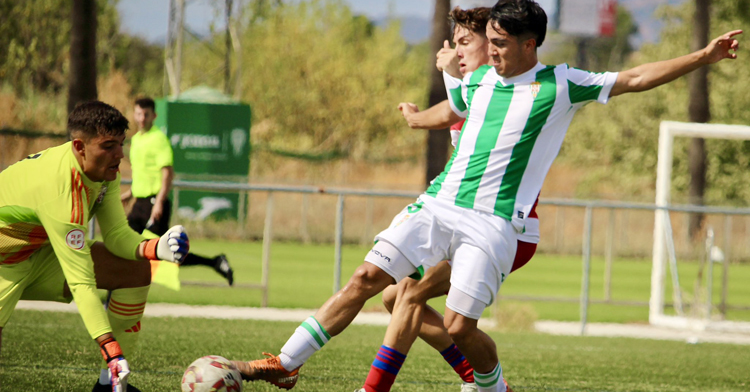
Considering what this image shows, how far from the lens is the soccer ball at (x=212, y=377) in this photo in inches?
166

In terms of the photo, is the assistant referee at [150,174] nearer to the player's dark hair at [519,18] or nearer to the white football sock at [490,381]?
the white football sock at [490,381]

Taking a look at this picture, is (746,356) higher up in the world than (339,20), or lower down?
lower down

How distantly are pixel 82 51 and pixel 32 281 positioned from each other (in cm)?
1314

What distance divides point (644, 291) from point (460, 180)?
48.8 feet

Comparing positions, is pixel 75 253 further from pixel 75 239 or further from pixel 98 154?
pixel 98 154

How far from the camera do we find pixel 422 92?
53281 mm

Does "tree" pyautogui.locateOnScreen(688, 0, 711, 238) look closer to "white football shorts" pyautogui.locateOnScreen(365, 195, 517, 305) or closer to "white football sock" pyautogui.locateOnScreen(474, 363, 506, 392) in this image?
"white football sock" pyautogui.locateOnScreen(474, 363, 506, 392)

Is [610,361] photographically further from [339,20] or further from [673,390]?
[339,20]

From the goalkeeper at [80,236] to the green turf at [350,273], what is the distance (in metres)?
7.07

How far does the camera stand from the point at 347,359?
731cm

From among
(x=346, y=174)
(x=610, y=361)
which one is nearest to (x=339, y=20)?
(x=346, y=174)

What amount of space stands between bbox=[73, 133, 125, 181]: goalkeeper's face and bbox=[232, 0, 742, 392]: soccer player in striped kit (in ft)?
3.90

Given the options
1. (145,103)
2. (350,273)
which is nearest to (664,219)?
(145,103)

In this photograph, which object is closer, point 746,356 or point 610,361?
point 610,361
